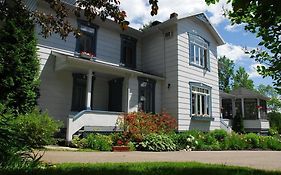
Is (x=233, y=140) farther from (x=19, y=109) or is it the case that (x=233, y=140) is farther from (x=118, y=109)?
(x=19, y=109)

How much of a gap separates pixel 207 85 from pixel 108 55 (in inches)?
306

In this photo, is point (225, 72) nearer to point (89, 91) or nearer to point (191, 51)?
point (191, 51)

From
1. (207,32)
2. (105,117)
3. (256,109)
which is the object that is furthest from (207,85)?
(256,109)

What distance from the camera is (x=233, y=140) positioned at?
17.5 m

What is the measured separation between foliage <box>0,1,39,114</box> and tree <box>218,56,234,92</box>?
4580 cm

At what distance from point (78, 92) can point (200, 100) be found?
876cm

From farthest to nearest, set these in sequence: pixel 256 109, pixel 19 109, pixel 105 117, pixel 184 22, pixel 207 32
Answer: pixel 256 109
pixel 207 32
pixel 184 22
pixel 105 117
pixel 19 109

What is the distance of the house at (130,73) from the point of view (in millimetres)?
15578

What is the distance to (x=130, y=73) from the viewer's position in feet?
57.3

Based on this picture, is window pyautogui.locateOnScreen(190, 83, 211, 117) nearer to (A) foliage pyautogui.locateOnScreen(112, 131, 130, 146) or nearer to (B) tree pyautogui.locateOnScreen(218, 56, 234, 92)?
(A) foliage pyautogui.locateOnScreen(112, 131, 130, 146)

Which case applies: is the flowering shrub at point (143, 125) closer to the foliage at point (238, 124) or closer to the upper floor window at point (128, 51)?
the upper floor window at point (128, 51)

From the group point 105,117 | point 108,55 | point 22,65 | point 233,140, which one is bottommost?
point 233,140

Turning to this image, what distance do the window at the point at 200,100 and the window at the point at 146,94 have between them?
2.83 meters

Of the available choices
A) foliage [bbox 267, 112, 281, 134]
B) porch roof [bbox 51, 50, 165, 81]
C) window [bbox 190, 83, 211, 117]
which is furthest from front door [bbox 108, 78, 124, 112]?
foliage [bbox 267, 112, 281, 134]
